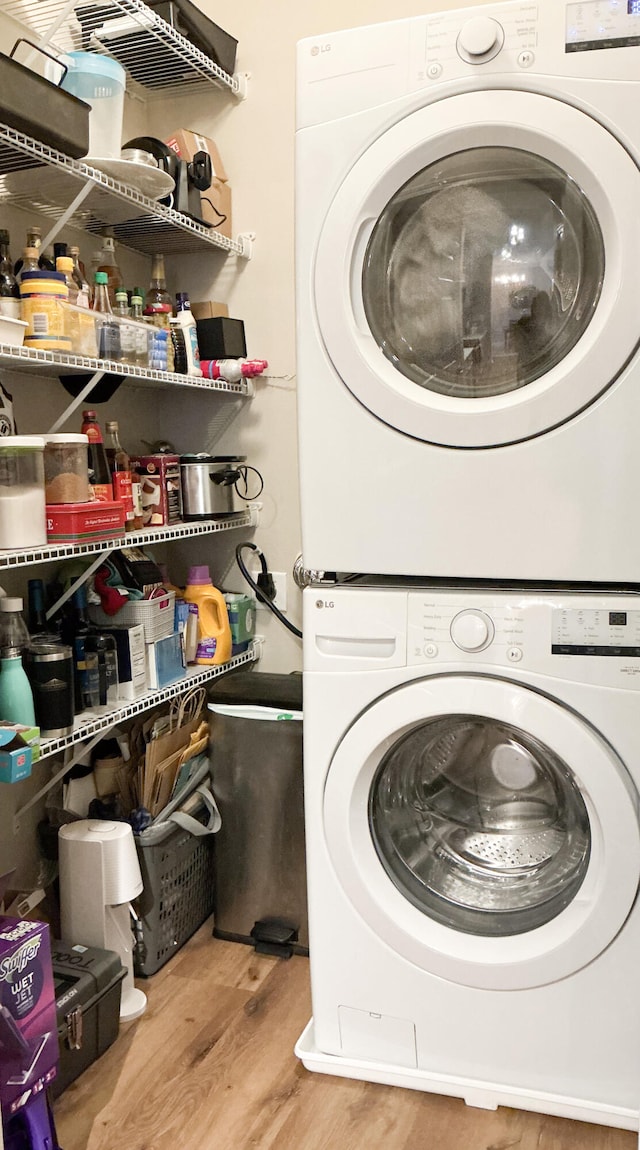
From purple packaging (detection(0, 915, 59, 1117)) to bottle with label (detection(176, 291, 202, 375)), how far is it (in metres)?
1.34

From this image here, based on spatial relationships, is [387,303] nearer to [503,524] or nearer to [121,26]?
[503,524]

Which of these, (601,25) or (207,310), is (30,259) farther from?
(601,25)

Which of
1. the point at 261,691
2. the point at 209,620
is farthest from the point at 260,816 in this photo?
the point at 209,620

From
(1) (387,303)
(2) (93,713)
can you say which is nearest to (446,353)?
(1) (387,303)

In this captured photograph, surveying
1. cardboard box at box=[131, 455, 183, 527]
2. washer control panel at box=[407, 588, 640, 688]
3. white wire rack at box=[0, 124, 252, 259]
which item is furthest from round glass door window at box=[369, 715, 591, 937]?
white wire rack at box=[0, 124, 252, 259]

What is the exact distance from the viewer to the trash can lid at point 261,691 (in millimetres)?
2037

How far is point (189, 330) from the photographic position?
7.26 ft

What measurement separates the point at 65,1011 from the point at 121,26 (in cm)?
202

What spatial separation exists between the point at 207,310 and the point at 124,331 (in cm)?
47

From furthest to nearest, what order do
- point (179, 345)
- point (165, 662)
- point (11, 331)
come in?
point (179, 345) < point (165, 662) < point (11, 331)

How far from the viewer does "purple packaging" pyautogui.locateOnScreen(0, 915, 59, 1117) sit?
1.35 meters

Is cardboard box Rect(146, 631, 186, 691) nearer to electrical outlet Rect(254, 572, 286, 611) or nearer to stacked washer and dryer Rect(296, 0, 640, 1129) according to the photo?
electrical outlet Rect(254, 572, 286, 611)

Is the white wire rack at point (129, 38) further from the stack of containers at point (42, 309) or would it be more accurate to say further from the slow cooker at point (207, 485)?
the slow cooker at point (207, 485)

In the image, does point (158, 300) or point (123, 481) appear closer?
point (123, 481)
